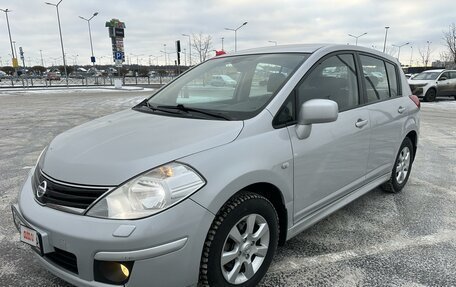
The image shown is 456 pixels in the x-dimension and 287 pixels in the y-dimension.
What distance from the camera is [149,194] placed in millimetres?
1991

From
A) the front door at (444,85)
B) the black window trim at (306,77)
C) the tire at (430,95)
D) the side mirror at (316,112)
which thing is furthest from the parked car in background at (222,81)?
the front door at (444,85)

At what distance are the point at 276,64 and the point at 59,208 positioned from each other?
1.98m

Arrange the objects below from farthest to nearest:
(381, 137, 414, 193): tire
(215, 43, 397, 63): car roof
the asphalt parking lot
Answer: (381, 137, 414, 193): tire → (215, 43, 397, 63): car roof → the asphalt parking lot

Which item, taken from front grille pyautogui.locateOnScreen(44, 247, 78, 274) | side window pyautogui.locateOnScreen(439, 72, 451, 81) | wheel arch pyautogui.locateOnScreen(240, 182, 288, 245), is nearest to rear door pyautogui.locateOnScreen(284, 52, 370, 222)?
wheel arch pyautogui.locateOnScreen(240, 182, 288, 245)

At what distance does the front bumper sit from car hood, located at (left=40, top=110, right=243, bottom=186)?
9.7 inches

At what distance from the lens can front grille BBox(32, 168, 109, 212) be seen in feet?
6.59

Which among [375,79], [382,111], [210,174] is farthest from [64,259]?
[375,79]

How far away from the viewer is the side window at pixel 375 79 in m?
3.65

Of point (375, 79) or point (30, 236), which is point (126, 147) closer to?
point (30, 236)

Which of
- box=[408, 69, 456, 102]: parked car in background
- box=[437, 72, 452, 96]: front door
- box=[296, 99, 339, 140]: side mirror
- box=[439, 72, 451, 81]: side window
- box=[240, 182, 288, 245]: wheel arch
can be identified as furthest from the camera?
box=[439, 72, 451, 81]: side window

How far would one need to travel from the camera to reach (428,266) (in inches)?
112

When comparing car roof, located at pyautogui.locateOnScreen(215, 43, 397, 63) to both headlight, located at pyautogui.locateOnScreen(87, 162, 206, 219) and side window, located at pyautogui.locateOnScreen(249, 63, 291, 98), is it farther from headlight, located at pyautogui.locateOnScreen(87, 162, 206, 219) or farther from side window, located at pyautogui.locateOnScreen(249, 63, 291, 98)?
headlight, located at pyautogui.locateOnScreen(87, 162, 206, 219)

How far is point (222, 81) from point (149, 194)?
1664 millimetres

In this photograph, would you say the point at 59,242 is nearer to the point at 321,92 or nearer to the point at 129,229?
the point at 129,229
